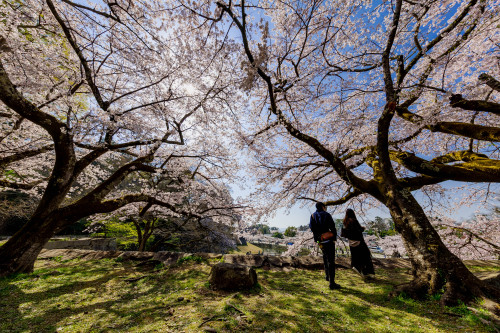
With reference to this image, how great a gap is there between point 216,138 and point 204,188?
3.04 metres

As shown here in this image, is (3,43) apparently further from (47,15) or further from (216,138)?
(216,138)

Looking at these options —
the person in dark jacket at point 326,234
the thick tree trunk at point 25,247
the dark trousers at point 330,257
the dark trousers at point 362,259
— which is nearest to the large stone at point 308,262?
the dark trousers at point 362,259

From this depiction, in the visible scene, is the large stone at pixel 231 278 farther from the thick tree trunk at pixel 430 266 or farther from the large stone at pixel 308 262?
the thick tree trunk at pixel 430 266

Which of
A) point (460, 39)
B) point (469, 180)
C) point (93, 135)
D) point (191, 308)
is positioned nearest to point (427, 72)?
point (460, 39)

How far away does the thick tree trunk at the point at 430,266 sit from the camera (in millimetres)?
2947

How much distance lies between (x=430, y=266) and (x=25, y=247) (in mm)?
9081

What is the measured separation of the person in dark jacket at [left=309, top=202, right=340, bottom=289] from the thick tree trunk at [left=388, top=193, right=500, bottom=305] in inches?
49.1

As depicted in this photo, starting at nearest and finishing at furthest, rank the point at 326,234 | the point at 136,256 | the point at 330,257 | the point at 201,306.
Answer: the point at 201,306 < the point at 330,257 < the point at 326,234 < the point at 136,256

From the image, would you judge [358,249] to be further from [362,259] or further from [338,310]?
[338,310]

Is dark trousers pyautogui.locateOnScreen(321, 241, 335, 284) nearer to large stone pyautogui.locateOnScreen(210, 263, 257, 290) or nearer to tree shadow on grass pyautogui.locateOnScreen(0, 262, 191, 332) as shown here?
large stone pyautogui.locateOnScreen(210, 263, 257, 290)

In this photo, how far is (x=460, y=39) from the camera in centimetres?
453

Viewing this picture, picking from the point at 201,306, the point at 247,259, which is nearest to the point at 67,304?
the point at 201,306

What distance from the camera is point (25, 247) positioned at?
175 inches

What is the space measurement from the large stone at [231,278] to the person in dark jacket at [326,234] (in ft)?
5.82
